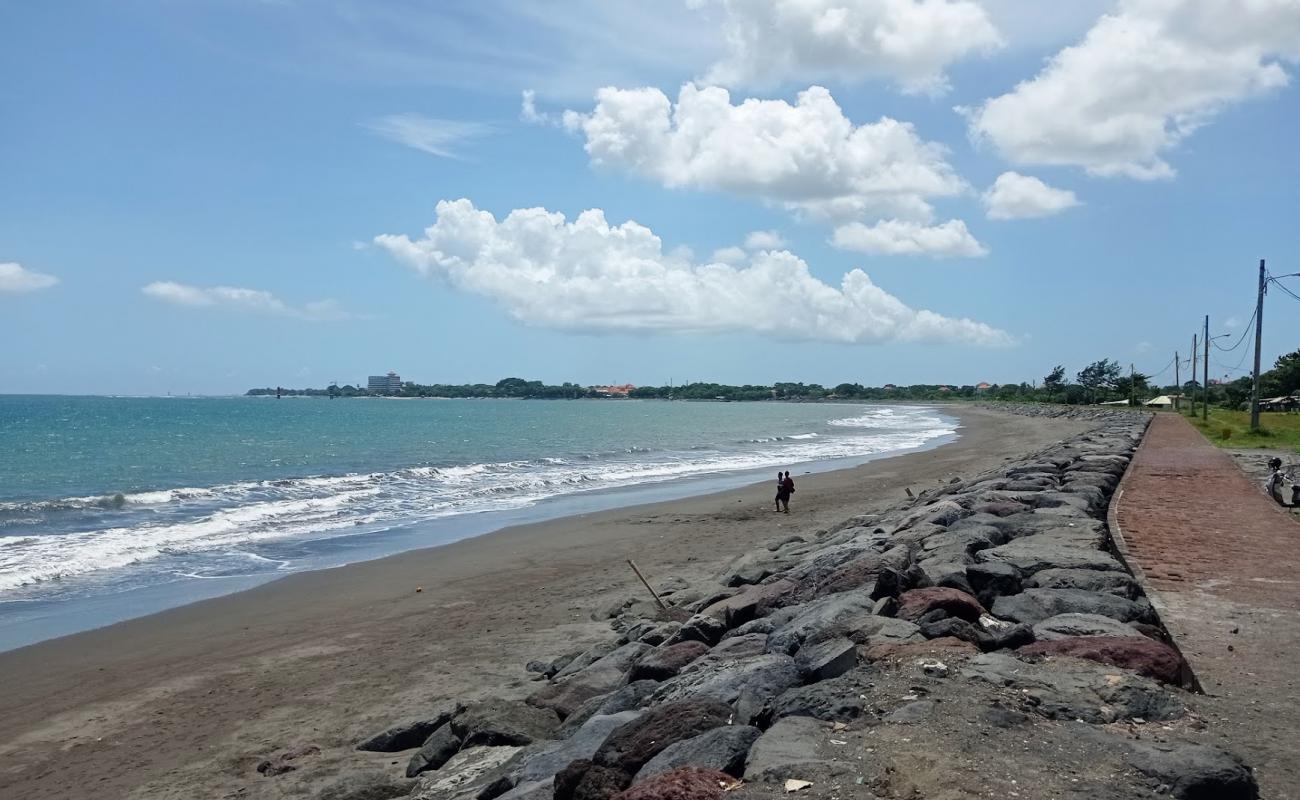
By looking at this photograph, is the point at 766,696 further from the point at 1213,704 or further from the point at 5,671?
the point at 5,671

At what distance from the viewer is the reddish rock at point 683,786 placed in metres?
3.59

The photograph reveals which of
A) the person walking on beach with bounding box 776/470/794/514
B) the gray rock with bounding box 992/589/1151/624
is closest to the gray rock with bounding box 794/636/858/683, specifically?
the gray rock with bounding box 992/589/1151/624

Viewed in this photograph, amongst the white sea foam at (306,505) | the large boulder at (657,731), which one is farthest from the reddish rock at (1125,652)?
the white sea foam at (306,505)

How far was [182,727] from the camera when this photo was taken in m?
7.66

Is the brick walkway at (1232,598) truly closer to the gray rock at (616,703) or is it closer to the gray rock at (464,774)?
the gray rock at (616,703)

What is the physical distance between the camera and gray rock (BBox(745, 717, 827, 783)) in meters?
3.67

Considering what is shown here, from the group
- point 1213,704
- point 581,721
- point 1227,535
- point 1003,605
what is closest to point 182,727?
point 581,721

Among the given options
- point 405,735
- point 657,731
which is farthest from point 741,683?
point 405,735

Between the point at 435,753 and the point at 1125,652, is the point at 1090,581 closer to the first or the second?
the point at 1125,652

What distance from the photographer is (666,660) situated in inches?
267

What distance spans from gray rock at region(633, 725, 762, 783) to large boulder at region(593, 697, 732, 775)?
10cm

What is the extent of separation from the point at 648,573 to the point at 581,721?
7.36 metres

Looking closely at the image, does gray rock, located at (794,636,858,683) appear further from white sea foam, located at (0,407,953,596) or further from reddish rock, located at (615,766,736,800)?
white sea foam, located at (0,407,953,596)

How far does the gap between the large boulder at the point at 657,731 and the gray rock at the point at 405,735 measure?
8.56ft
